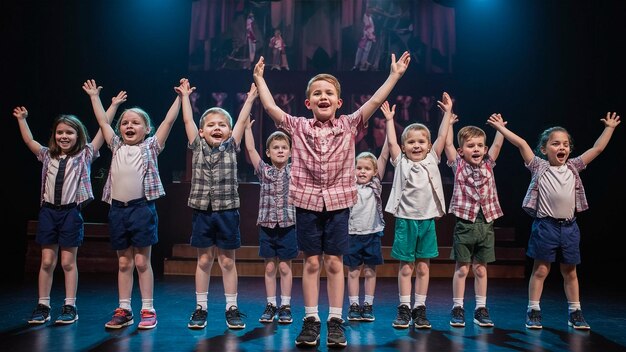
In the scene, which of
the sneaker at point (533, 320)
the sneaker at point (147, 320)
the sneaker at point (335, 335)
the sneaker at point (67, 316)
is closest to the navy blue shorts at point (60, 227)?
the sneaker at point (67, 316)

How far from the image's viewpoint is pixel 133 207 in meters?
3.18

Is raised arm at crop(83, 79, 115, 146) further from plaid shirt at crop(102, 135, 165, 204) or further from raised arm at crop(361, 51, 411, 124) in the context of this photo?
raised arm at crop(361, 51, 411, 124)

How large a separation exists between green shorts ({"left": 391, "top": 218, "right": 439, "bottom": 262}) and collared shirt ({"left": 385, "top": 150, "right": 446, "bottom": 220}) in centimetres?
5

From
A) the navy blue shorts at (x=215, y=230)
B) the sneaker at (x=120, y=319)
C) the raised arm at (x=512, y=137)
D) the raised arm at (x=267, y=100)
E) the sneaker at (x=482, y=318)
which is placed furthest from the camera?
the raised arm at (x=512, y=137)

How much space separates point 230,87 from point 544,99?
4468mm

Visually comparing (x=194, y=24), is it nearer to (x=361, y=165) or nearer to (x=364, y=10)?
(x=364, y=10)

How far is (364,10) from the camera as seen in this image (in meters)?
8.69

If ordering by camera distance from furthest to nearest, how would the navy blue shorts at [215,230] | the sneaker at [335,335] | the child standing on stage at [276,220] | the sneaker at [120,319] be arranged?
the child standing on stage at [276,220] → the navy blue shorts at [215,230] → the sneaker at [120,319] → the sneaker at [335,335]

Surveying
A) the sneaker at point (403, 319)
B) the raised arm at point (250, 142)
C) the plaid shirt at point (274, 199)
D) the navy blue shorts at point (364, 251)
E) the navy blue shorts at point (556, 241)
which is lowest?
the sneaker at point (403, 319)

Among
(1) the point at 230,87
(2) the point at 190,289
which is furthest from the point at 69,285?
(1) the point at 230,87

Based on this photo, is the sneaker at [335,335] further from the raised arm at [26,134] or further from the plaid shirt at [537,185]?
the raised arm at [26,134]

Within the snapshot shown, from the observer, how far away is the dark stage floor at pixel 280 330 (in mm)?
2732

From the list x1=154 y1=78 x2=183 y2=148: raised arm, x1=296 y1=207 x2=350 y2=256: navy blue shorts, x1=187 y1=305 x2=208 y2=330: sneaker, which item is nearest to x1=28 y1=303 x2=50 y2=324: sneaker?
x1=187 y1=305 x2=208 y2=330: sneaker

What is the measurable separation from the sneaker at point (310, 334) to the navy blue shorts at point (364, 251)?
85 cm
